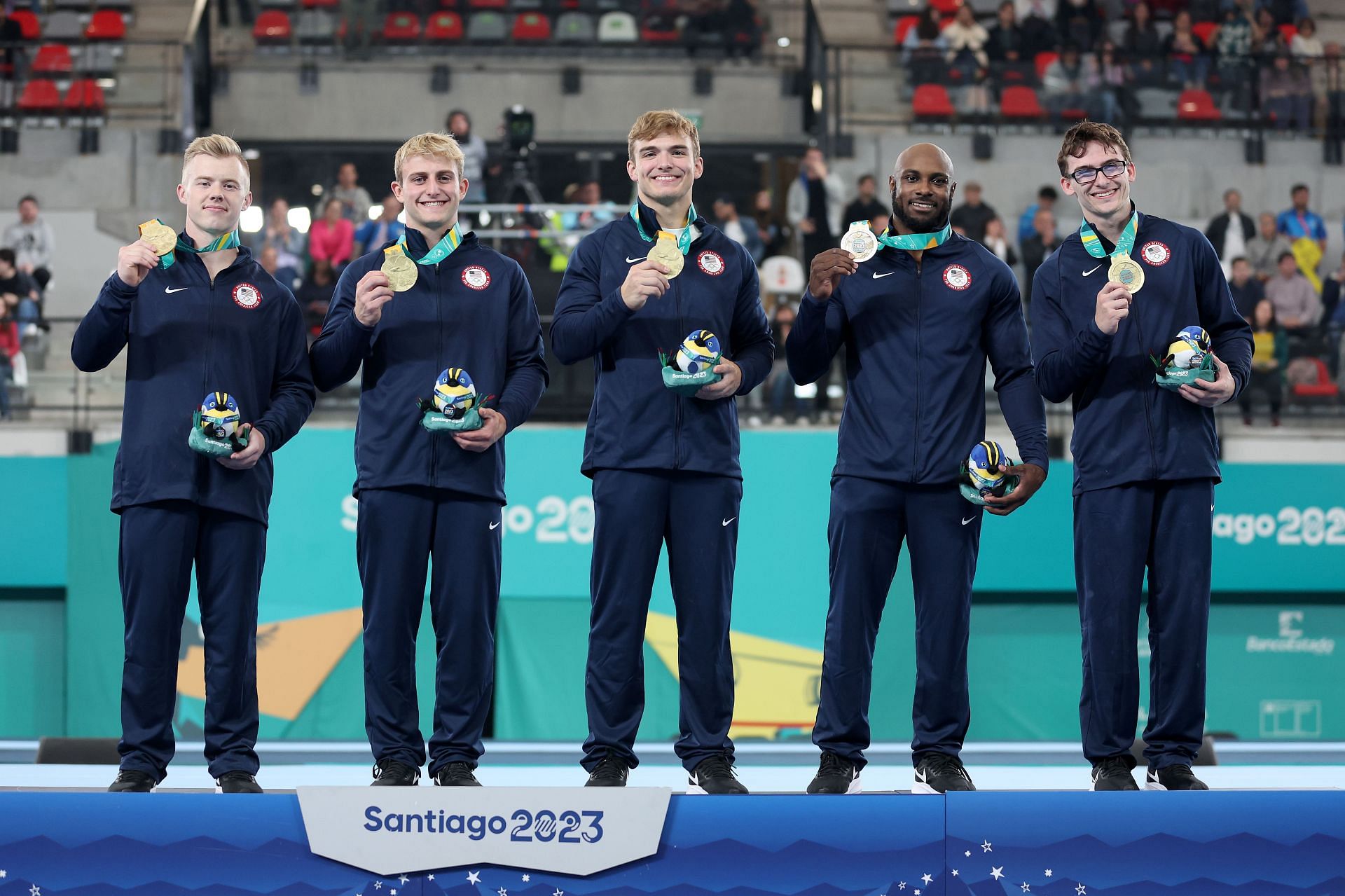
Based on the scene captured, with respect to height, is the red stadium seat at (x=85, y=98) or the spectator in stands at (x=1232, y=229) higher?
the red stadium seat at (x=85, y=98)

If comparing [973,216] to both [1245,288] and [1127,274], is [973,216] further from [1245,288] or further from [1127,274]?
[1127,274]

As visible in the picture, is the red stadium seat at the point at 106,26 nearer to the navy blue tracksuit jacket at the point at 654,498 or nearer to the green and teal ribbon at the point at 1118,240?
the navy blue tracksuit jacket at the point at 654,498

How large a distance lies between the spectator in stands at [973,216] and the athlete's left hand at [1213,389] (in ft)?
27.8

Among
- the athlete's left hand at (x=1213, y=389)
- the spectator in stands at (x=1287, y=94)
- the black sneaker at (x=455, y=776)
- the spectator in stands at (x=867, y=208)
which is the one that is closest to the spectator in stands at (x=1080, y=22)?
Answer: the spectator in stands at (x=1287, y=94)

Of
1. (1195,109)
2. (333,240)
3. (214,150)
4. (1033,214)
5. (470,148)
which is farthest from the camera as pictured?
(1195,109)

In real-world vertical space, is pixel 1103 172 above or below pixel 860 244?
above

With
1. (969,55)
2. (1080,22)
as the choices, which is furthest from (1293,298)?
(1080,22)

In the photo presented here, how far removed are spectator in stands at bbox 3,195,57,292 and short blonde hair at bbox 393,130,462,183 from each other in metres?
9.27

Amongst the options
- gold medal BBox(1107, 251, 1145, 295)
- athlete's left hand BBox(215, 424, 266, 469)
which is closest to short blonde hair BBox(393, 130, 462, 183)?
athlete's left hand BBox(215, 424, 266, 469)

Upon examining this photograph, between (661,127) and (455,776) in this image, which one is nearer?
(455,776)

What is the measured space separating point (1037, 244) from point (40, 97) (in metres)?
10.4

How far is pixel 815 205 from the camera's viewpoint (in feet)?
40.2

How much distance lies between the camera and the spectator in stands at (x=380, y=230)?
1124cm

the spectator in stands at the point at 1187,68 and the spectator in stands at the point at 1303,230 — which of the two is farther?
the spectator in stands at the point at 1187,68
